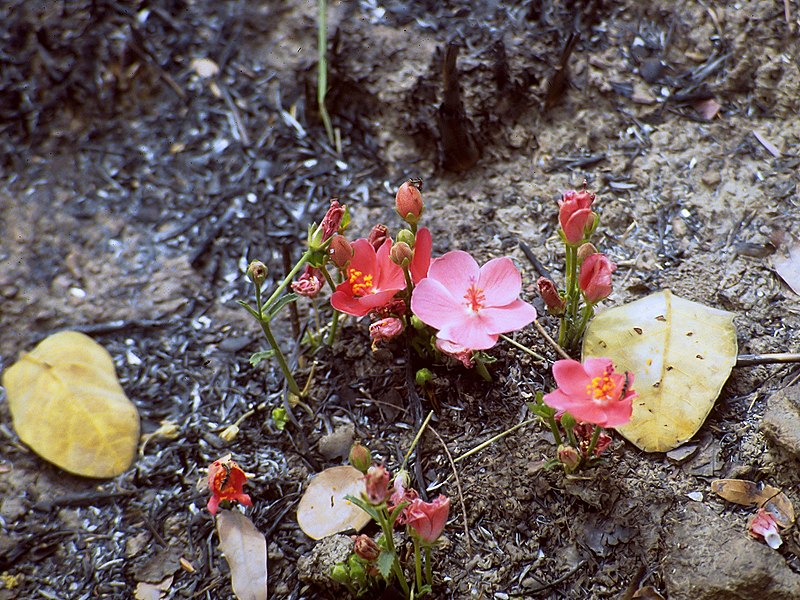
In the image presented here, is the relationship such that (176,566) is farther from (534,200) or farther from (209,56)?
(209,56)

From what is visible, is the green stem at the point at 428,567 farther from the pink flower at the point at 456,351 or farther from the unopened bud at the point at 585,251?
the unopened bud at the point at 585,251

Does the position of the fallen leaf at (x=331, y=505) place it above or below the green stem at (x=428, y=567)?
below

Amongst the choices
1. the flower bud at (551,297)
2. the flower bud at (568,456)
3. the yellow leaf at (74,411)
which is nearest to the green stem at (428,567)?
the flower bud at (568,456)

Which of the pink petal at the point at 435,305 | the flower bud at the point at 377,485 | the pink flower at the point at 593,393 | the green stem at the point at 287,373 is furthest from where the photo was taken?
the green stem at the point at 287,373

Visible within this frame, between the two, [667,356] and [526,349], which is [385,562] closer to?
[526,349]

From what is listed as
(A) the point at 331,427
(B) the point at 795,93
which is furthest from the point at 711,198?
(A) the point at 331,427

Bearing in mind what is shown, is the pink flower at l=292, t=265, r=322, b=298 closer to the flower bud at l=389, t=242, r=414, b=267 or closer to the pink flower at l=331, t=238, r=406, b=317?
the pink flower at l=331, t=238, r=406, b=317

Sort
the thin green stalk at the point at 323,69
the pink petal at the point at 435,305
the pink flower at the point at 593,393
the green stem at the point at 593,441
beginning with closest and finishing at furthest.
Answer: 1. the pink flower at the point at 593,393
2. the green stem at the point at 593,441
3. the pink petal at the point at 435,305
4. the thin green stalk at the point at 323,69

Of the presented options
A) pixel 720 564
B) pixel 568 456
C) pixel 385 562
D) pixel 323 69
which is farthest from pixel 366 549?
pixel 323 69
